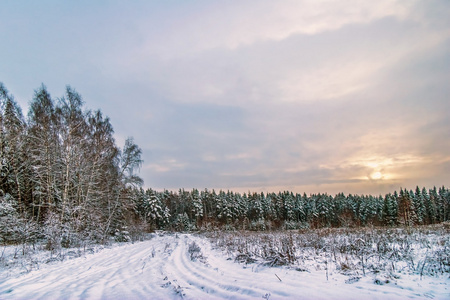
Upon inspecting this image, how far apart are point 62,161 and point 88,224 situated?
473cm

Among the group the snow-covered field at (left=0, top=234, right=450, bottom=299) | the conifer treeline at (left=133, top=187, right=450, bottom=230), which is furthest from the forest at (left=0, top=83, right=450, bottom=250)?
the conifer treeline at (left=133, top=187, right=450, bottom=230)

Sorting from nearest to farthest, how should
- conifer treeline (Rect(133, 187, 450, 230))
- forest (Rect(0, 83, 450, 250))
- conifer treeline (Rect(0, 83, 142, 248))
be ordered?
forest (Rect(0, 83, 450, 250))
conifer treeline (Rect(0, 83, 142, 248))
conifer treeline (Rect(133, 187, 450, 230))

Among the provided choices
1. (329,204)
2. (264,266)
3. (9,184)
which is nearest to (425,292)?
(264,266)

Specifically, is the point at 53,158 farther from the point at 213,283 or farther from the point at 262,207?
the point at 262,207

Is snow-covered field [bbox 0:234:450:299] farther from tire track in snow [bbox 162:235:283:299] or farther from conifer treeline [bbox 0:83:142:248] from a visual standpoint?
conifer treeline [bbox 0:83:142:248]

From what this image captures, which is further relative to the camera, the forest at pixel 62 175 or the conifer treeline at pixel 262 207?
the conifer treeline at pixel 262 207

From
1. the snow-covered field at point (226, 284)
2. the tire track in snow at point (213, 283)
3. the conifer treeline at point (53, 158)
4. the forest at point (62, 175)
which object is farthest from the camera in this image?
the conifer treeline at point (53, 158)

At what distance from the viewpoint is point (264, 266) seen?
22.3 ft

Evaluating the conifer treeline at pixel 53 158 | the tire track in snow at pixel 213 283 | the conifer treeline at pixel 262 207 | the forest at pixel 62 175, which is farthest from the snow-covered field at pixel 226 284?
the conifer treeline at pixel 262 207

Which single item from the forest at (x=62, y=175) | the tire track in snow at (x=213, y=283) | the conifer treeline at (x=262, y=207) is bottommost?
the conifer treeline at (x=262, y=207)

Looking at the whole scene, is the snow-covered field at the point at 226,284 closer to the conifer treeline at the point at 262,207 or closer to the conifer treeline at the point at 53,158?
the conifer treeline at the point at 53,158

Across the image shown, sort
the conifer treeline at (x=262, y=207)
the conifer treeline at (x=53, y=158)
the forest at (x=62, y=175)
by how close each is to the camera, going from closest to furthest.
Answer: the forest at (x=62, y=175) < the conifer treeline at (x=53, y=158) < the conifer treeline at (x=262, y=207)

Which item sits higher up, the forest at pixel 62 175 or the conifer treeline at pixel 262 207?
the forest at pixel 62 175

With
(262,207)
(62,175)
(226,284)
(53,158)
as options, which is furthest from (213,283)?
(262,207)
